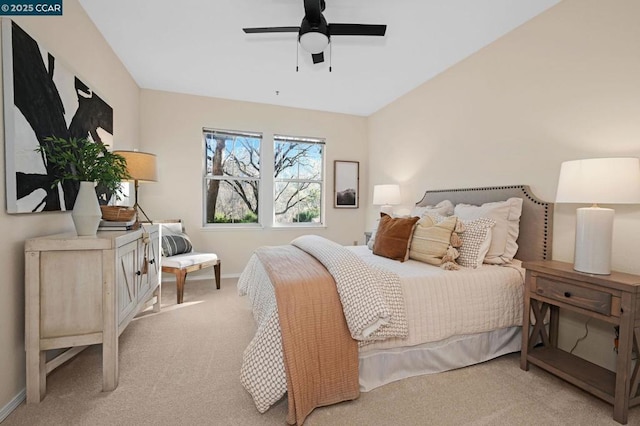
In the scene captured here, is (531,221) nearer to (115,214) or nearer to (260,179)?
(115,214)

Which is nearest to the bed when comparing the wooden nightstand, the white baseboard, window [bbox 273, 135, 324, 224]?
the wooden nightstand

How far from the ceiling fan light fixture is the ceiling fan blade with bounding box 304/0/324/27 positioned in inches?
2.8

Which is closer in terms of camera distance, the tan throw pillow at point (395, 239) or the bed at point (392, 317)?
the bed at point (392, 317)

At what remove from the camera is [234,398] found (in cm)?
165

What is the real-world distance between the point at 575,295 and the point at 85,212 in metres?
2.99

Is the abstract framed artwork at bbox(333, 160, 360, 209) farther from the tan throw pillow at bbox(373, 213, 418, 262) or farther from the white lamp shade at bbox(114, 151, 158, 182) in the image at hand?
the white lamp shade at bbox(114, 151, 158, 182)

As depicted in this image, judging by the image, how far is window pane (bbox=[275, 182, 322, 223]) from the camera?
15.2 ft

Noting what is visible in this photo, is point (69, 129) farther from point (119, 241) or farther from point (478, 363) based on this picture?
point (478, 363)

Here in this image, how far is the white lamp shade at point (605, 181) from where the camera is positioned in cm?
157

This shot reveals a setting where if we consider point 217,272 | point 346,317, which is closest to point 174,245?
point 217,272

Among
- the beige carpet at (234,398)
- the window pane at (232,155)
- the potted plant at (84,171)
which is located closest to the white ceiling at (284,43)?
the window pane at (232,155)

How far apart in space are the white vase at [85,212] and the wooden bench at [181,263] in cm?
142

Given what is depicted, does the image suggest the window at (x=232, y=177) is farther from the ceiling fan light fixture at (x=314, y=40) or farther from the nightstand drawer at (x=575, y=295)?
the nightstand drawer at (x=575, y=295)

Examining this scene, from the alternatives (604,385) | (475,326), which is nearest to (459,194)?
(475,326)
